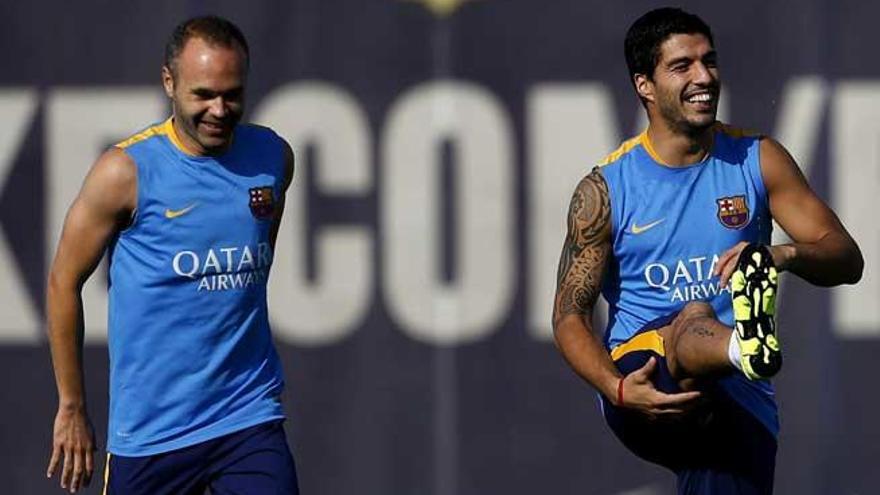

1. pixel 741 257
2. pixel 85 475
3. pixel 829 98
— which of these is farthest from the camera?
pixel 829 98

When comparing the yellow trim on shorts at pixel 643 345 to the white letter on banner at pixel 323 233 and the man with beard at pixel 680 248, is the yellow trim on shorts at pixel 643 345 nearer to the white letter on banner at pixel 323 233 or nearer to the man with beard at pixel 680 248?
the man with beard at pixel 680 248

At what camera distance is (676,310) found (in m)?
5.90

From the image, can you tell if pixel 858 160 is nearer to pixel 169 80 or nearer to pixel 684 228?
pixel 684 228

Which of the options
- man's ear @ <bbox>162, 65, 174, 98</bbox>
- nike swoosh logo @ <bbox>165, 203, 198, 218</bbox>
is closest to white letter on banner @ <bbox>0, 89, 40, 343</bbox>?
man's ear @ <bbox>162, 65, 174, 98</bbox>

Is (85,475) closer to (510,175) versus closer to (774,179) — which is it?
(774,179)

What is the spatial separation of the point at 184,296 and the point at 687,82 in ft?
5.25

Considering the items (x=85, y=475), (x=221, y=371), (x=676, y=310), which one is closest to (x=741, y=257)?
(x=676, y=310)

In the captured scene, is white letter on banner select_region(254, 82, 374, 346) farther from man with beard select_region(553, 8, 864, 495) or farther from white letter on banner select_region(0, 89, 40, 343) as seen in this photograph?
man with beard select_region(553, 8, 864, 495)

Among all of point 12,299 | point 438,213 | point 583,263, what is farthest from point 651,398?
point 12,299

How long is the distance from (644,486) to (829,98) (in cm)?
173

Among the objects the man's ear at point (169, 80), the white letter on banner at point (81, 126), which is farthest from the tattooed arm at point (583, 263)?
the white letter on banner at point (81, 126)

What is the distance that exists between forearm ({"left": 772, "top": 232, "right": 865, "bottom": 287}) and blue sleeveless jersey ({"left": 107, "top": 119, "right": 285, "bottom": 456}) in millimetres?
1558

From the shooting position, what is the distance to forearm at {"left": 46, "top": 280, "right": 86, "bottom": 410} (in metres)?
5.81

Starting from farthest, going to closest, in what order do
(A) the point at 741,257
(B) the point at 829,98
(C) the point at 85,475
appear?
1. (B) the point at 829,98
2. (C) the point at 85,475
3. (A) the point at 741,257
